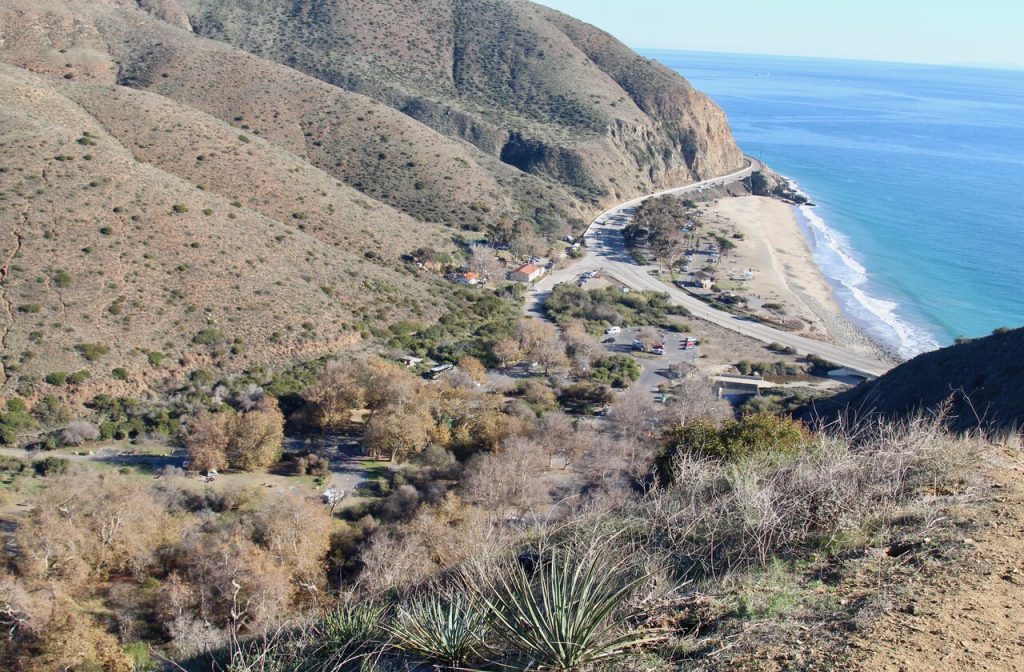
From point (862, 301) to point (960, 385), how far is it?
3507 centimetres

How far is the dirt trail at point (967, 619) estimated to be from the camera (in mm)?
5984

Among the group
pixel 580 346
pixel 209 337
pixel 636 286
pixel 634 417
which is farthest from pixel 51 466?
pixel 636 286

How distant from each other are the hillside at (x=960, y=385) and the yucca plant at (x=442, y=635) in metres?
17.7

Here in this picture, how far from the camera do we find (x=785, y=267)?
2539 inches

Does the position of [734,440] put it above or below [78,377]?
above

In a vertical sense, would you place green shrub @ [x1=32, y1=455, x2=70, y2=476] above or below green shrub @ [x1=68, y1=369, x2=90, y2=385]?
below

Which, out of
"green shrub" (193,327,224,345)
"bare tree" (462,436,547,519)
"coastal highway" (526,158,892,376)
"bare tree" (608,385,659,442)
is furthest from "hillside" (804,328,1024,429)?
"green shrub" (193,327,224,345)

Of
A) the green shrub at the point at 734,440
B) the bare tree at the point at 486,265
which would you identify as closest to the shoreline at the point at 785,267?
the bare tree at the point at 486,265

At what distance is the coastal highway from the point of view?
44281 millimetres

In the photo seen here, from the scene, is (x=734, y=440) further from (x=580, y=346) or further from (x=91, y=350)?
(x=91, y=350)

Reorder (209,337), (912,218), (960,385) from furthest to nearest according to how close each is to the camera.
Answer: (912,218), (209,337), (960,385)

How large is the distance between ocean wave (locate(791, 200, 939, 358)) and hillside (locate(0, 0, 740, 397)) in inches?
884

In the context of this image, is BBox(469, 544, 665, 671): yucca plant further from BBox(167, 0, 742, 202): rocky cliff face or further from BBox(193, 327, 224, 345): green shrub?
BBox(167, 0, 742, 202): rocky cliff face

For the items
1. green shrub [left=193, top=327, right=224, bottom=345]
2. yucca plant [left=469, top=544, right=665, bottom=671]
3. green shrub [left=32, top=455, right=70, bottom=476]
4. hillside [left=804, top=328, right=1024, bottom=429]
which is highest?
yucca plant [left=469, top=544, right=665, bottom=671]
